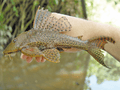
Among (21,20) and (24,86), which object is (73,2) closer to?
(21,20)

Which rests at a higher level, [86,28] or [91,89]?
[86,28]

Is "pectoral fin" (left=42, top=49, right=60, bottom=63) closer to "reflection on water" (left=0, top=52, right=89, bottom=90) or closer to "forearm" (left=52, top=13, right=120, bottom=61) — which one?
"forearm" (left=52, top=13, right=120, bottom=61)

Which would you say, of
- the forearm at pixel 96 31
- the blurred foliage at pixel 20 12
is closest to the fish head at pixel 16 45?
the forearm at pixel 96 31

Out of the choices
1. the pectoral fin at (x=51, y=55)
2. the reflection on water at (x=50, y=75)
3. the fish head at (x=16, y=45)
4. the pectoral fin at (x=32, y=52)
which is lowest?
the reflection on water at (x=50, y=75)

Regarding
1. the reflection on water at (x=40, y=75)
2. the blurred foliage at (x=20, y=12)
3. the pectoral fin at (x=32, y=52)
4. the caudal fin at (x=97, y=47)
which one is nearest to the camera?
the pectoral fin at (x=32, y=52)

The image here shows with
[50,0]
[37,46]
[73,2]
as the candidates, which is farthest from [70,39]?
[73,2]

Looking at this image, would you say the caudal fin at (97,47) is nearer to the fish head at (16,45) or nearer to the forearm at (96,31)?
the forearm at (96,31)
